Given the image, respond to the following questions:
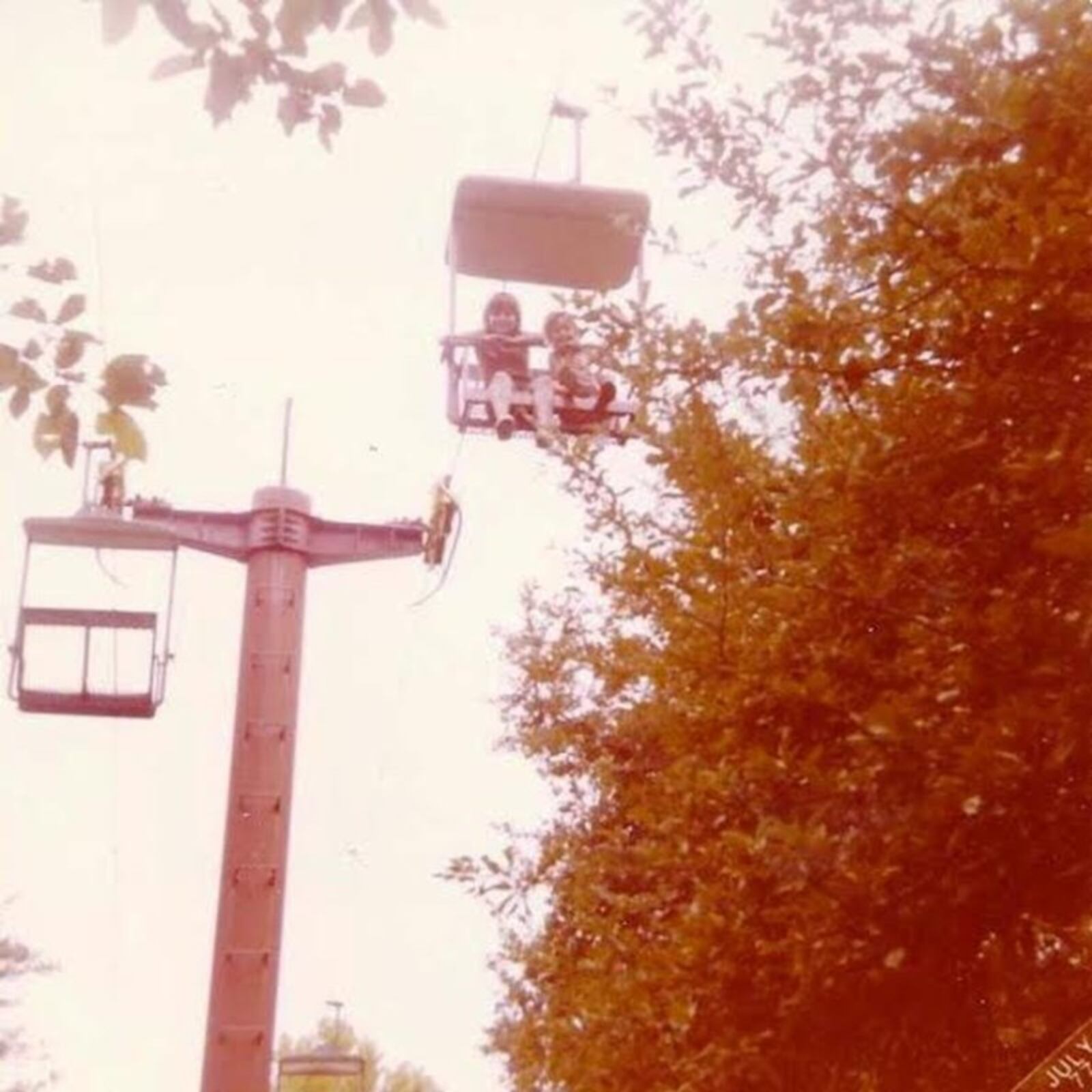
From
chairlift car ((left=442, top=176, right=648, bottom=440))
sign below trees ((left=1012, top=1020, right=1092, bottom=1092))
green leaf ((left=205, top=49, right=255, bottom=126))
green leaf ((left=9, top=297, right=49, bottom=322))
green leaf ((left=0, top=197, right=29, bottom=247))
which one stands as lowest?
sign below trees ((left=1012, top=1020, right=1092, bottom=1092))

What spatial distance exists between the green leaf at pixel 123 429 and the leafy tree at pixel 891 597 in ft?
8.48

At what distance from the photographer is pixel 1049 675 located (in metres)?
5.12

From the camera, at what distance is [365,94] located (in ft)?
12.8

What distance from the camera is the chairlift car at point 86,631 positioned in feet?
32.8

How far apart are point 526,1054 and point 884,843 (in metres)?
7.49

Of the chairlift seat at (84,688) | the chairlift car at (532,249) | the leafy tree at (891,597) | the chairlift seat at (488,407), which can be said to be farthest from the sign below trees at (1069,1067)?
the chairlift seat at (488,407)

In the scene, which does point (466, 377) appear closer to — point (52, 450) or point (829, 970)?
point (829, 970)

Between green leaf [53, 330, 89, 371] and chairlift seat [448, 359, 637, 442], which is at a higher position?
chairlift seat [448, 359, 637, 442]

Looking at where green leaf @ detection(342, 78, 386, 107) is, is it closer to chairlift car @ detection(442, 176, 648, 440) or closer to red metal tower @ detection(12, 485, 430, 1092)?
red metal tower @ detection(12, 485, 430, 1092)

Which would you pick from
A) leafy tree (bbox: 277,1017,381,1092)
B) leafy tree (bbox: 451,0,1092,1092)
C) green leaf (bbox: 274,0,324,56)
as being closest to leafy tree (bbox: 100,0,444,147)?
green leaf (bbox: 274,0,324,56)

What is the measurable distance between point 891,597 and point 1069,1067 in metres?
3.08

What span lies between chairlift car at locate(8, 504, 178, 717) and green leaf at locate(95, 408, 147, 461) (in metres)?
6.59

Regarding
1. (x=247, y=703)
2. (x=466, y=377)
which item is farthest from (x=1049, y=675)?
(x=466, y=377)

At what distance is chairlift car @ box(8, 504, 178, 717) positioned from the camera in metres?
9.99
